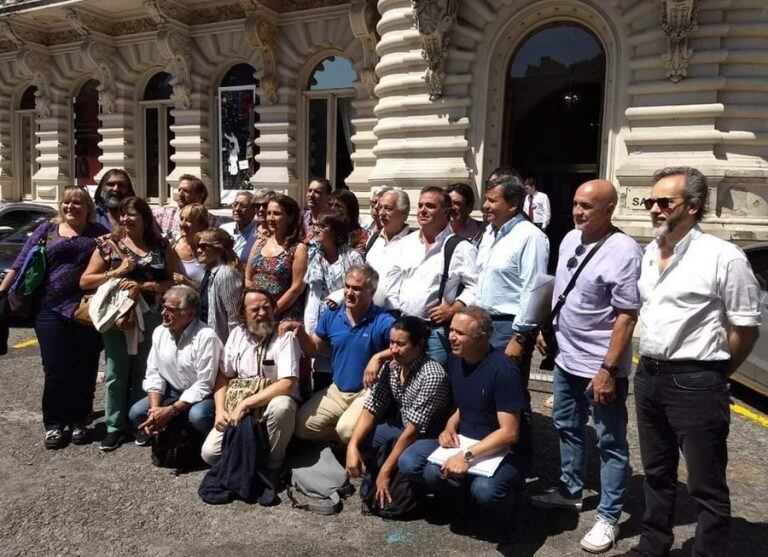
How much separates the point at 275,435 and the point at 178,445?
0.72m

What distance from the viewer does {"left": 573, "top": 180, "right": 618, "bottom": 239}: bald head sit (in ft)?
10.8

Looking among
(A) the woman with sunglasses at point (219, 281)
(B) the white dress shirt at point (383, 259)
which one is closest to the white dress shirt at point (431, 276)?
(B) the white dress shirt at point (383, 259)

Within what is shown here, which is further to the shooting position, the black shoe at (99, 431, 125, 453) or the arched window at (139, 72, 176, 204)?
the arched window at (139, 72, 176, 204)

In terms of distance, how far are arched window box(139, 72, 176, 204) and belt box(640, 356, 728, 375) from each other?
1569cm

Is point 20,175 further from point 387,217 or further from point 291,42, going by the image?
point 387,217

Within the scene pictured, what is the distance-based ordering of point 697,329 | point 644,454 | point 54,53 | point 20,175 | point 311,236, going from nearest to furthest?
point 697,329 < point 644,454 < point 311,236 < point 54,53 < point 20,175

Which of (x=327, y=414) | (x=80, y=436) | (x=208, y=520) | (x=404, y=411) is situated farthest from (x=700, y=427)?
(x=80, y=436)

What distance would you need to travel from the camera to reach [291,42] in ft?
45.8

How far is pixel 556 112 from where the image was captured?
34.2ft

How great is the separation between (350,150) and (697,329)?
11806 millimetres

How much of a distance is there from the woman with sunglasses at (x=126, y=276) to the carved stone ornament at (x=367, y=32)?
8.82 metres

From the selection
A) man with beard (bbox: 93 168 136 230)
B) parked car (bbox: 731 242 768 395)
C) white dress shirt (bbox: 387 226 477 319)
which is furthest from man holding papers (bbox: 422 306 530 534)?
man with beard (bbox: 93 168 136 230)

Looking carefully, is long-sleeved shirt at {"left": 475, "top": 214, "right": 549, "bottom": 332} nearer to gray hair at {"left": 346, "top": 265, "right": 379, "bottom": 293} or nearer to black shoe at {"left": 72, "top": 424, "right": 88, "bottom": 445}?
gray hair at {"left": 346, "top": 265, "right": 379, "bottom": 293}

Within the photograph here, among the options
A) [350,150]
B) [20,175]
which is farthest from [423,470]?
[20,175]
